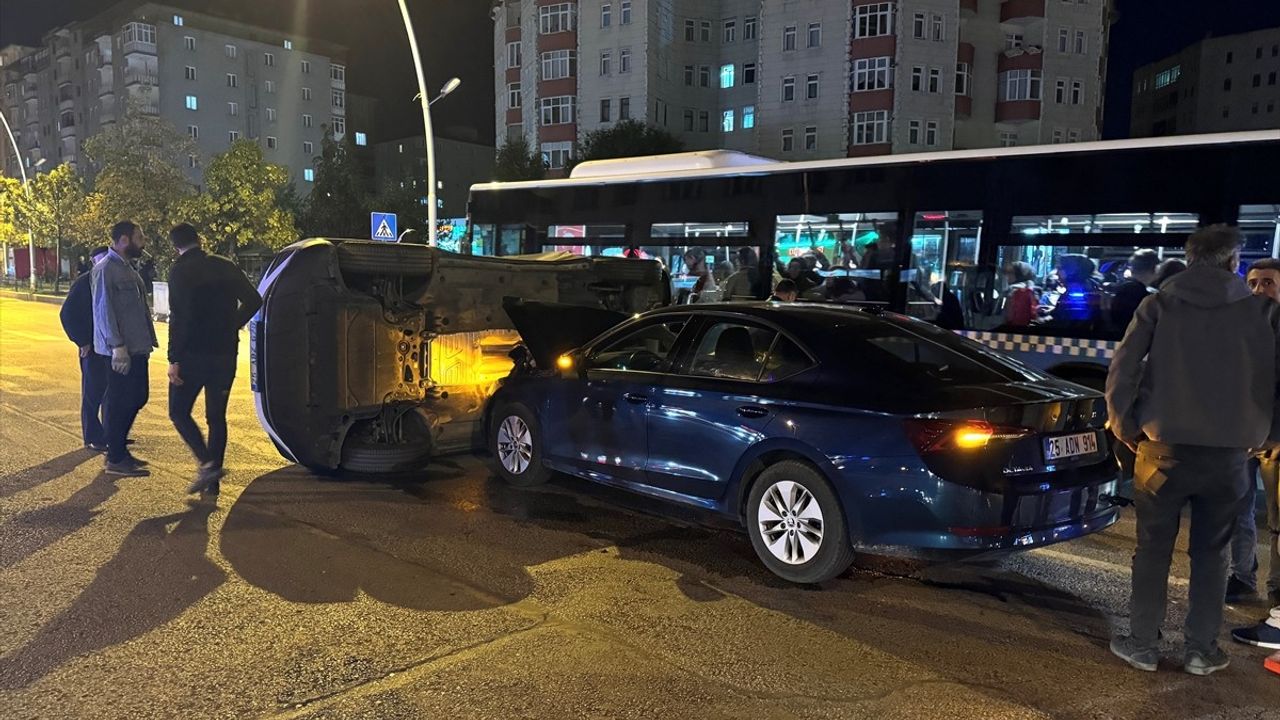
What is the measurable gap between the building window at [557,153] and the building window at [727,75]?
8981 millimetres

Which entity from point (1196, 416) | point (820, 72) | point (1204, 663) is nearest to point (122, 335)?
point (1196, 416)

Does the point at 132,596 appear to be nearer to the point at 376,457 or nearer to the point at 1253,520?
the point at 376,457

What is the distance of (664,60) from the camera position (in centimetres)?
4641

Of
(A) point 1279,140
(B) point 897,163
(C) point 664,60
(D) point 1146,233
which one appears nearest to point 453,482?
(B) point 897,163

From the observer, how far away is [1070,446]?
439 cm

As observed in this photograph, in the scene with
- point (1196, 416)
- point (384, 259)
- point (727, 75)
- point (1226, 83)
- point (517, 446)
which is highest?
point (1226, 83)

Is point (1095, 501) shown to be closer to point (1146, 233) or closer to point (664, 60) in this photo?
point (1146, 233)

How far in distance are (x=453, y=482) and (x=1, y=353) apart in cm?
1235

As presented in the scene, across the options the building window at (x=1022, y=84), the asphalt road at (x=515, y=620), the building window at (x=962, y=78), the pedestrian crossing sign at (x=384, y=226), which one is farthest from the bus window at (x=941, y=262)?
the building window at (x=1022, y=84)

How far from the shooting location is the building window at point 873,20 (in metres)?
38.4

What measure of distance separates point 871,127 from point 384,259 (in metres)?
36.3

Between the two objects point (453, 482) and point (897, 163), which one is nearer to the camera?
point (453, 482)

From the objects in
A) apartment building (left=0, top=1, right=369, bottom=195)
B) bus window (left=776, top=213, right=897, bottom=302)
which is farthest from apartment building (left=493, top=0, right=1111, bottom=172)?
apartment building (left=0, top=1, right=369, bottom=195)

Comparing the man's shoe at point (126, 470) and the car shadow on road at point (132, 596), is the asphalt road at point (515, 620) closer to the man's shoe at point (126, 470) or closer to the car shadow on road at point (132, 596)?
the car shadow on road at point (132, 596)
